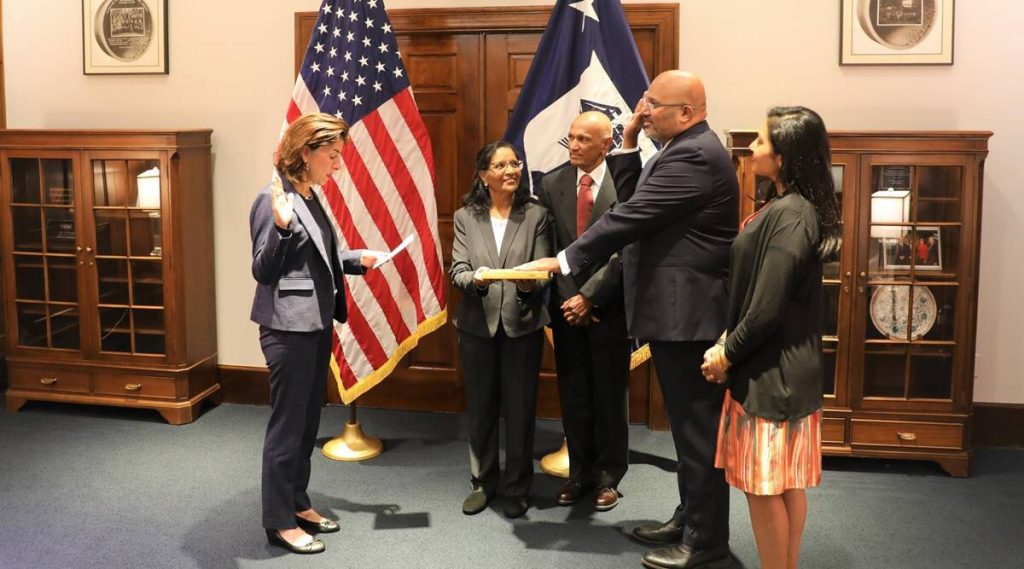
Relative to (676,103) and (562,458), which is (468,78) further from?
(676,103)

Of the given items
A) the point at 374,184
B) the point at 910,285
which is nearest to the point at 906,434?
the point at 910,285

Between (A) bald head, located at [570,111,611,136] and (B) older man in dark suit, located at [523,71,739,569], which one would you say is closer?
(B) older man in dark suit, located at [523,71,739,569]

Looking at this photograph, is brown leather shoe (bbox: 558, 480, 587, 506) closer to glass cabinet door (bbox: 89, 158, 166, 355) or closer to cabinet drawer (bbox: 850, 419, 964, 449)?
cabinet drawer (bbox: 850, 419, 964, 449)

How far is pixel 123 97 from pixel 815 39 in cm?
358

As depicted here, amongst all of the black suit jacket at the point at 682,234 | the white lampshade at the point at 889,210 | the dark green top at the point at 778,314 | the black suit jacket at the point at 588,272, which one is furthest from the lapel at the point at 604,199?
the white lampshade at the point at 889,210

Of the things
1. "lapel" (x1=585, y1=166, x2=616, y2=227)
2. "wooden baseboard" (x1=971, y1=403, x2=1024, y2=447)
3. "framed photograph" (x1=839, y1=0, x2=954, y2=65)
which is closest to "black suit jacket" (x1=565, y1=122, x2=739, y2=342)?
"lapel" (x1=585, y1=166, x2=616, y2=227)

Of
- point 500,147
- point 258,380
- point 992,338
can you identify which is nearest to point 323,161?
point 500,147

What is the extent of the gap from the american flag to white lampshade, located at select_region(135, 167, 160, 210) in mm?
1050

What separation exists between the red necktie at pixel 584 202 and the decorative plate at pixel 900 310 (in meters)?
1.48

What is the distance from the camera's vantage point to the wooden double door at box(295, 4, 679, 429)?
192 inches

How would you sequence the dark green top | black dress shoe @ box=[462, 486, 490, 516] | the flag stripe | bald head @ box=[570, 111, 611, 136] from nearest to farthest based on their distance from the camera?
the dark green top < bald head @ box=[570, 111, 611, 136] < black dress shoe @ box=[462, 486, 490, 516] < the flag stripe

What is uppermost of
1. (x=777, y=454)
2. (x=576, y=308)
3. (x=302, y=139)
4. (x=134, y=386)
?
(x=302, y=139)

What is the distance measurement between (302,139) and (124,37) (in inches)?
104

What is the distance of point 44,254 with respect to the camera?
5121mm
